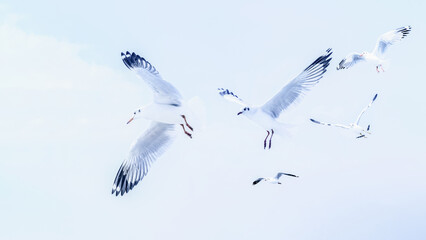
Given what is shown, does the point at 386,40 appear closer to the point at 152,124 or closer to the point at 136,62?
A: the point at 152,124

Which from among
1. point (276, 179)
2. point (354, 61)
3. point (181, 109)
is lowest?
point (276, 179)

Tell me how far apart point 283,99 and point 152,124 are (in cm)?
177

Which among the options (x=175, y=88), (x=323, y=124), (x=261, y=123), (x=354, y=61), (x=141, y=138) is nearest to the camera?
(x=175, y=88)

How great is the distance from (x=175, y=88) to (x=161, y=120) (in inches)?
21.9

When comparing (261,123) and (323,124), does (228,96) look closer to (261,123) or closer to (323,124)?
(261,123)

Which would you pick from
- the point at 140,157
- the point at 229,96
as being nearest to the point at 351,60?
the point at 229,96

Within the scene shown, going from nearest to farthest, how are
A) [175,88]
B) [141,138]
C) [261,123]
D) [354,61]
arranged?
[175,88] → [261,123] → [141,138] → [354,61]

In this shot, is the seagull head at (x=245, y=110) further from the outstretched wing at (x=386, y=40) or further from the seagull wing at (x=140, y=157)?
the outstretched wing at (x=386, y=40)

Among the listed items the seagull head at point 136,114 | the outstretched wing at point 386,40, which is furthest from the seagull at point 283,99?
the outstretched wing at point 386,40

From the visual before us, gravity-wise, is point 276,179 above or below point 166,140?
below

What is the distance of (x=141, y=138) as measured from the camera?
8164 mm

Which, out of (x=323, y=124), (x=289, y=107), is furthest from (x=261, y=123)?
(x=323, y=124)

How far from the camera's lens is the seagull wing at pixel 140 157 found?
816 cm

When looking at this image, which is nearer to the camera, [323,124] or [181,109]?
[181,109]
